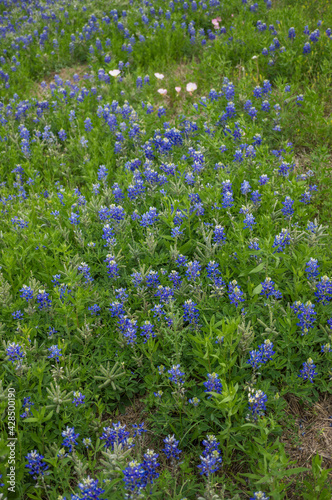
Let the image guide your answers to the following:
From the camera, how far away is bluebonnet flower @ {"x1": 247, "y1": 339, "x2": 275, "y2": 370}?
2748 millimetres

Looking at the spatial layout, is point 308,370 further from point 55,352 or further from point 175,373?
point 55,352

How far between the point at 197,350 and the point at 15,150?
4.27 metres

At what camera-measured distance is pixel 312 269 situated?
10.2 feet

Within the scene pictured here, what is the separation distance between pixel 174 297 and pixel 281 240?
0.96 meters

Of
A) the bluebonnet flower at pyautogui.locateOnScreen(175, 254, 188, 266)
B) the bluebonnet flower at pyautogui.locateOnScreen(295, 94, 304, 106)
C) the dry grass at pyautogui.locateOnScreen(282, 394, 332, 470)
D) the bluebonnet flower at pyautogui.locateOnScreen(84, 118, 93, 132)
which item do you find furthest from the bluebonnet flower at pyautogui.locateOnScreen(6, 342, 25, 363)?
the bluebonnet flower at pyautogui.locateOnScreen(295, 94, 304, 106)

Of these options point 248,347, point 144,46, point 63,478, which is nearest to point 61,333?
point 63,478

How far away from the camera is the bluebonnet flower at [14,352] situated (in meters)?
2.82

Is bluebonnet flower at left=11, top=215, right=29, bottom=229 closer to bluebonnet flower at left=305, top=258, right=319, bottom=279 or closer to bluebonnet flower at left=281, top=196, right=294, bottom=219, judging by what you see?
bluebonnet flower at left=281, top=196, right=294, bottom=219

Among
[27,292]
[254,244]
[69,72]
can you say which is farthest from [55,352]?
[69,72]

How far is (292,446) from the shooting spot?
271cm

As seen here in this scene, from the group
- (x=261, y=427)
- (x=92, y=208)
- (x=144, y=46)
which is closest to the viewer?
(x=261, y=427)

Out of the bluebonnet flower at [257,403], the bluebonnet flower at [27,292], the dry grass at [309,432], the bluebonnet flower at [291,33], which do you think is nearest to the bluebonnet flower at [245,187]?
the dry grass at [309,432]

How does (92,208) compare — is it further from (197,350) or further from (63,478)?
(63,478)

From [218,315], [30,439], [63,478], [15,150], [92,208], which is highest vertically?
[15,150]
